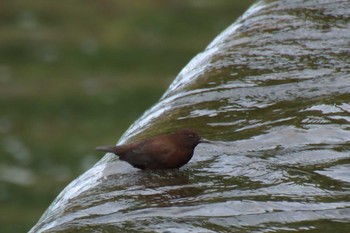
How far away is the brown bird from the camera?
19.0 ft

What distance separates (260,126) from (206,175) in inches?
27.4

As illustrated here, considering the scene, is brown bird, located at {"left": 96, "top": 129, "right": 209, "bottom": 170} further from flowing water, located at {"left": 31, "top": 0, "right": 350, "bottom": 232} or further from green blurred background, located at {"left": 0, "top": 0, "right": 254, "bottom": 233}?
green blurred background, located at {"left": 0, "top": 0, "right": 254, "bottom": 233}

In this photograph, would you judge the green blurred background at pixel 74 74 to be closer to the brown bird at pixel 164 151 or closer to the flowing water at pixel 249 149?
the flowing water at pixel 249 149

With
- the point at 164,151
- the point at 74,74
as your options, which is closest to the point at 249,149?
the point at 164,151

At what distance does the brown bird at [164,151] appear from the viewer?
19.0 feet

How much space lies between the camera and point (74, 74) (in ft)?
65.8

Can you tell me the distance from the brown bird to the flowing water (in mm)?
74

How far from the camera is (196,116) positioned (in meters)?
6.79

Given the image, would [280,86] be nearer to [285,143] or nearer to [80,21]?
[285,143]

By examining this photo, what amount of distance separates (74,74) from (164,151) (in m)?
14.3

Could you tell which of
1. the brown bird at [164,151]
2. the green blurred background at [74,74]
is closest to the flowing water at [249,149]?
the brown bird at [164,151]

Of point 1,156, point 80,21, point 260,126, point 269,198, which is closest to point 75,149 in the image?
point 1,156

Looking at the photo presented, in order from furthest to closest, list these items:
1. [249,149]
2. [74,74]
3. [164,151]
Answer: [74,74] < [249,149] < [164,151]

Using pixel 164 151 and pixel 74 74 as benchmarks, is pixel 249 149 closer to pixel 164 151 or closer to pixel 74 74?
pixel 164 151
